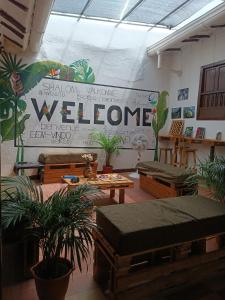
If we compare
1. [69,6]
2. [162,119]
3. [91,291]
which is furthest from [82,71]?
[91,291]

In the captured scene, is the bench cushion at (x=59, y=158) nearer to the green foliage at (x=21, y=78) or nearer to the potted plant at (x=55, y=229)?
the green foliage at (x=21, y=78)

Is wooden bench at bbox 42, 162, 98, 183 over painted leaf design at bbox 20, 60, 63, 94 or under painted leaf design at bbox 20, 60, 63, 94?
under

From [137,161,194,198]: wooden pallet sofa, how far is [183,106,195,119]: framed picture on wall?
79.1 inches

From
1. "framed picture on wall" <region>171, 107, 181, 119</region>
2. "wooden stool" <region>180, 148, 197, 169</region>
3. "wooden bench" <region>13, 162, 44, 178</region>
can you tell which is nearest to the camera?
"wooden bench" <region>13, 162, 44, 178</region>

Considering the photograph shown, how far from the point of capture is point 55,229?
66.0 inches

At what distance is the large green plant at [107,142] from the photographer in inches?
242

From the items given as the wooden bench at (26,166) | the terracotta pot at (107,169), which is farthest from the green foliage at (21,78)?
the terracotta pot at (107,169)

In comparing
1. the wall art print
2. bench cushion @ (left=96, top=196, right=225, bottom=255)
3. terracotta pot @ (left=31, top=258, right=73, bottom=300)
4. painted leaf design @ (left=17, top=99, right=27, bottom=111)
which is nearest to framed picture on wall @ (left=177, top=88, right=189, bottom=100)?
the wall art print

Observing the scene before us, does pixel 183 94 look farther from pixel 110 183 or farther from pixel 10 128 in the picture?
pixel 10 128

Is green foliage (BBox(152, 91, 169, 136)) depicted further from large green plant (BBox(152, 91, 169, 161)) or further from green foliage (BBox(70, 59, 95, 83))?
green foliage (BBox(70, 59, 95, 83))

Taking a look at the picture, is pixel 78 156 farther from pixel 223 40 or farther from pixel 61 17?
pixel 223 40

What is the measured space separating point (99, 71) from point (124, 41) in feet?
3.37

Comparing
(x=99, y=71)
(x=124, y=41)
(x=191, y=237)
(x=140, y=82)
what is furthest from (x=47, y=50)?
(x=191, y=237)

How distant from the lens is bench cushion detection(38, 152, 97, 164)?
539 centimetres
